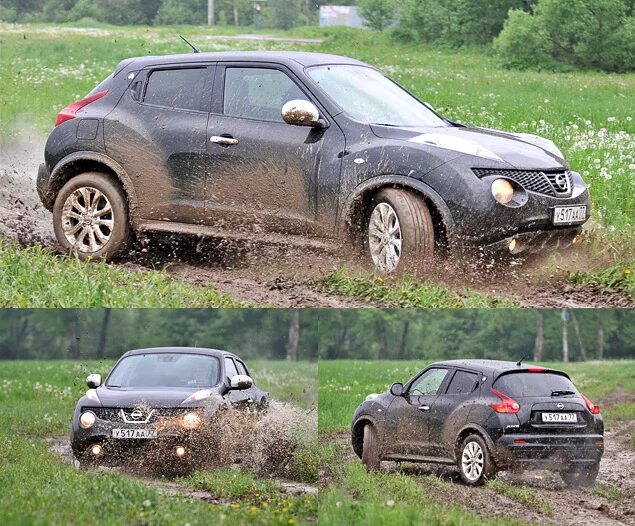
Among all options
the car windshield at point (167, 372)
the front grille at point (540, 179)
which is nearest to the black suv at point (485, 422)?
the car windshield at point (167, 372)

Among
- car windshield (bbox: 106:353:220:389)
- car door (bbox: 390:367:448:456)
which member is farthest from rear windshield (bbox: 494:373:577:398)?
car windshield (bbox: 106:353:220:389)

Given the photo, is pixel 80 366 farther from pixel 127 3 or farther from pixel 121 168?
pixel 127 3

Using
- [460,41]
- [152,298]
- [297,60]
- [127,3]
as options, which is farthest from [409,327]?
[127,3]

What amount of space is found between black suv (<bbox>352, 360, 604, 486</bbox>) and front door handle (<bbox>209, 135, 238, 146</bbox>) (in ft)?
8.94

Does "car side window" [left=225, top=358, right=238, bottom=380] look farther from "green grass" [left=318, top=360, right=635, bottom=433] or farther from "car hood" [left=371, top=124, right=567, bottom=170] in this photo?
"car hood" [left=371, top=124, right=567, bottom=170]

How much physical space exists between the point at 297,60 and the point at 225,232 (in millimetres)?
1471

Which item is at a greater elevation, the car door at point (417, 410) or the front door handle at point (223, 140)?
the front door handle at point (223, 140)

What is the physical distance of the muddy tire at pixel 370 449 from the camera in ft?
28.4

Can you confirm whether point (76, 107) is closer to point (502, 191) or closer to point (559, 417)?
point (502, 191)

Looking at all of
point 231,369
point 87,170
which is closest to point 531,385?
point 231,369

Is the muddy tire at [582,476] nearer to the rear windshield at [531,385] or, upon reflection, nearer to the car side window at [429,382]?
the rear windshield at [531,385]

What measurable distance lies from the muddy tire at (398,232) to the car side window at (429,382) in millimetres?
1248

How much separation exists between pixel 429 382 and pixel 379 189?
5.87 feet

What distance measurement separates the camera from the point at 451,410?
338 inches
